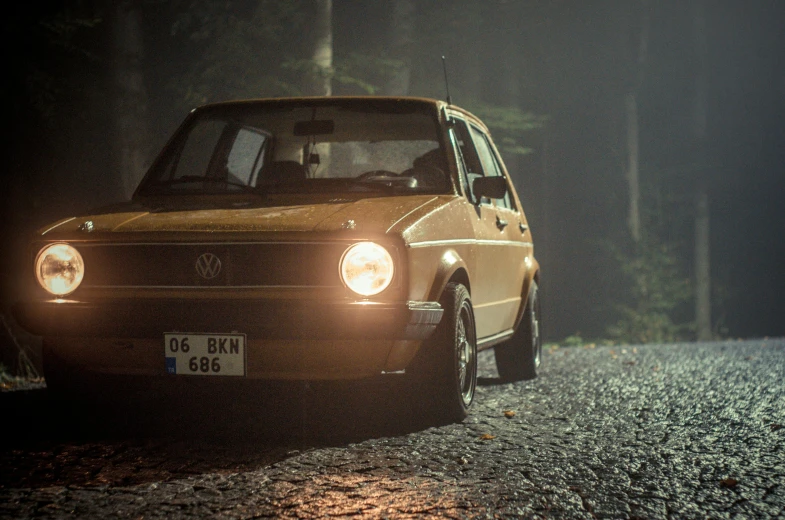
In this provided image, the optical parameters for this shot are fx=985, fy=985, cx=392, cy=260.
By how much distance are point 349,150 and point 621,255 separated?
23370mm

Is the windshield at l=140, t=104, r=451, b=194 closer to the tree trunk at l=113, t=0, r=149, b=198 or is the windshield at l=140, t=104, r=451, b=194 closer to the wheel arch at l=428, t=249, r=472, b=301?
the wheel arch at l=428, t=249, r=472, b=301

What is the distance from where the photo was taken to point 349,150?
7.27 m

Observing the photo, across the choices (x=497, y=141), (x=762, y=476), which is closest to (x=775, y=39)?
(x=497, y=141)

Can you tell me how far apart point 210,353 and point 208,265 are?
1.40 ft

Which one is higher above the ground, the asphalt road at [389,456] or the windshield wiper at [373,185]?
the windshield wiper at [373,185]

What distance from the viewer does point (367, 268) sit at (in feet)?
15.4

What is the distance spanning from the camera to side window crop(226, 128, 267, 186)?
21.7 feet

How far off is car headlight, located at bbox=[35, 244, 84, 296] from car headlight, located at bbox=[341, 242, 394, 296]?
138 cm

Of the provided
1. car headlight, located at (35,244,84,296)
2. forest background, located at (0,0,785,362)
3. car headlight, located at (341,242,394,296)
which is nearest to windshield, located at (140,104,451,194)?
car headlight, located at (341,242,394,296)

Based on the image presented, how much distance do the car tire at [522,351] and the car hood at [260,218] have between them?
2.60 meters

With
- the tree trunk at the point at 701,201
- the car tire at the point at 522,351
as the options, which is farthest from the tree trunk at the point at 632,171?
the car tire at the point at 522,351

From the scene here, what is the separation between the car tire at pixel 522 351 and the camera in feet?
25.3

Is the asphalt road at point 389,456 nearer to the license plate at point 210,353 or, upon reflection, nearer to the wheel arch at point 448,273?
the license plate at point 210,353

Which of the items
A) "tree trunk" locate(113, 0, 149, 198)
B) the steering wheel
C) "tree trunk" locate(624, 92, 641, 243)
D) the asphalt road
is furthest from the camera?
"tree trunk" locate(624, 92, 641, 243)
